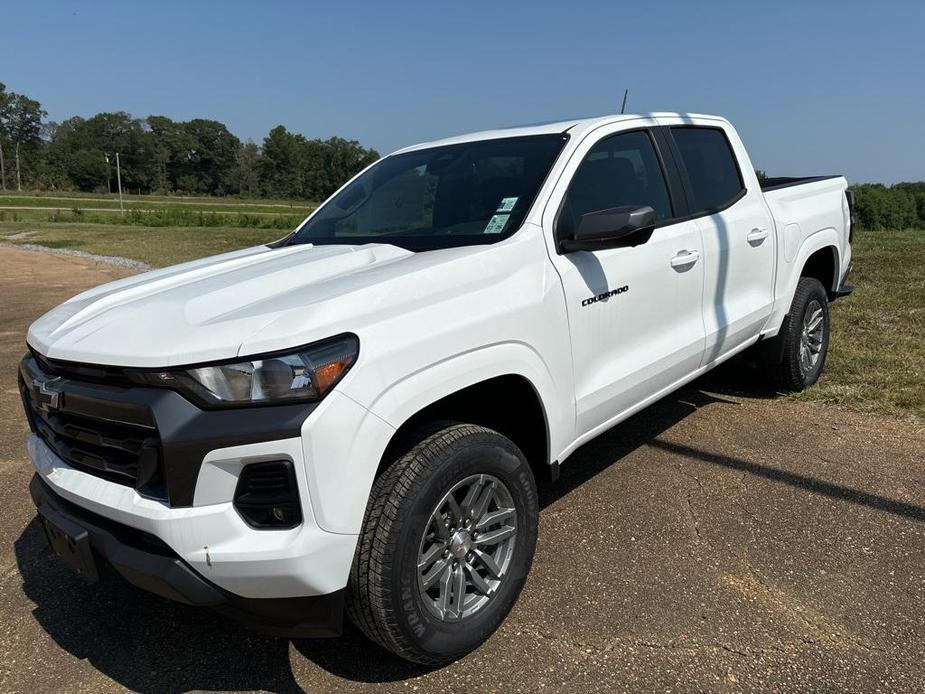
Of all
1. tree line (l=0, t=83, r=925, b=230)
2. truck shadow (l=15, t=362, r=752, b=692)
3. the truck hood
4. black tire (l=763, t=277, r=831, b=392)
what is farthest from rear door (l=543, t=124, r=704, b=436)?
tree line (l=0, t=83, r=925, b=230)

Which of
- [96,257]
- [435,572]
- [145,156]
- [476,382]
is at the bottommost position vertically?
[435,572]

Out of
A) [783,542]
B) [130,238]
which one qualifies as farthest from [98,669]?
[130,238]

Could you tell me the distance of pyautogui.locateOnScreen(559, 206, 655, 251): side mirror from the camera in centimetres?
274

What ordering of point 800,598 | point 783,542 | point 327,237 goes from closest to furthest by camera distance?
1. point 800,598
2. point 783,542
3. point 327,237

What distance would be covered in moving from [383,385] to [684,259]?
6.66 feet

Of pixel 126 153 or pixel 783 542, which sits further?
pixel 126 153

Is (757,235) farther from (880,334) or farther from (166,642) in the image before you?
(166,642)

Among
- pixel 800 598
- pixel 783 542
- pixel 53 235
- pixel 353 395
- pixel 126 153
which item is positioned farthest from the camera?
pixel 126 153

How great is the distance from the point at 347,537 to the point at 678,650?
4.24 feet

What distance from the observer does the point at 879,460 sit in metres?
4.05

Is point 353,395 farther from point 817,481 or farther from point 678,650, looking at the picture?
point 817,481

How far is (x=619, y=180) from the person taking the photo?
11.3ft

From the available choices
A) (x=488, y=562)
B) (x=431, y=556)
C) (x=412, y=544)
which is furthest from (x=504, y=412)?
(x=412, y=544)

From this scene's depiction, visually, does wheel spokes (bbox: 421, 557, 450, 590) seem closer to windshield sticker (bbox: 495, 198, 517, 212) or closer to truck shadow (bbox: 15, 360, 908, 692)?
truck shadow (bbox: 15, 360, 908, 692)
